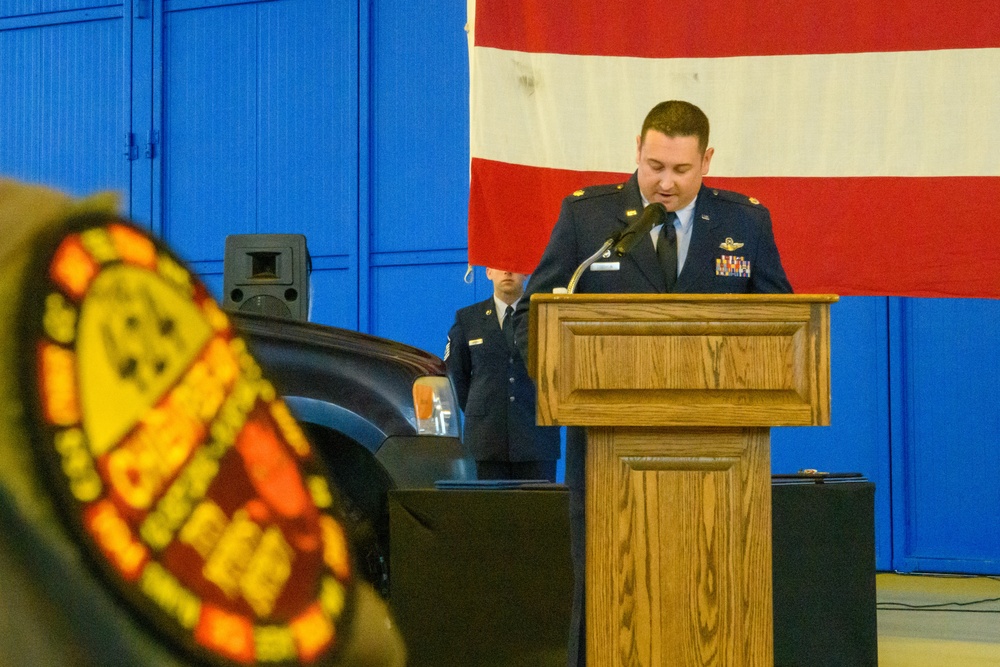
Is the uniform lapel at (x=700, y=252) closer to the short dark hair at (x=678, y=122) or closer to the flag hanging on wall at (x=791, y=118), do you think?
the short dark hair at (x=678, y=122)

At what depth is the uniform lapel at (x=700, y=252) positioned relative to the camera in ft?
7.23

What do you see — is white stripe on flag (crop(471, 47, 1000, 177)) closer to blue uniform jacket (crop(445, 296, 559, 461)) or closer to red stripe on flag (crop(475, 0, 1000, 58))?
→ red stripe on flag (crop(475, 0, 1000, 58))

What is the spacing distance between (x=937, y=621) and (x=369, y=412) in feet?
7.97

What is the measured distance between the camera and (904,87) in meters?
3.48

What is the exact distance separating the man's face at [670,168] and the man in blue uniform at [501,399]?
6.45ft

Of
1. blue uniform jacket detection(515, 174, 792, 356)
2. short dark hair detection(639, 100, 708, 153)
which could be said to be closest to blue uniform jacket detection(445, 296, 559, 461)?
blue uniform jacket detection(515, 174, 792, 356)

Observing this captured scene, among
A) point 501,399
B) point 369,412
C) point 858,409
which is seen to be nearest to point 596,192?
point 369,412

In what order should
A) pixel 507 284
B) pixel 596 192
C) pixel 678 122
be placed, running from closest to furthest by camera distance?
pixel 678 122
pixel 596 192
pixel 507 284

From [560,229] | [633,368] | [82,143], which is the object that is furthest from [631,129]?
[82,143]

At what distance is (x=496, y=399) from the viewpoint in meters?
4.28

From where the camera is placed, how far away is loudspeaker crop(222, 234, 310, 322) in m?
4.31

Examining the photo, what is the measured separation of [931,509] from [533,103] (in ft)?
10.6

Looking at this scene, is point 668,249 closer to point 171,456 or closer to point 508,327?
point 171,456

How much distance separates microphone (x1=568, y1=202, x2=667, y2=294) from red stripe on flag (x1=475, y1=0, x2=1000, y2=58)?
69.7 inches
